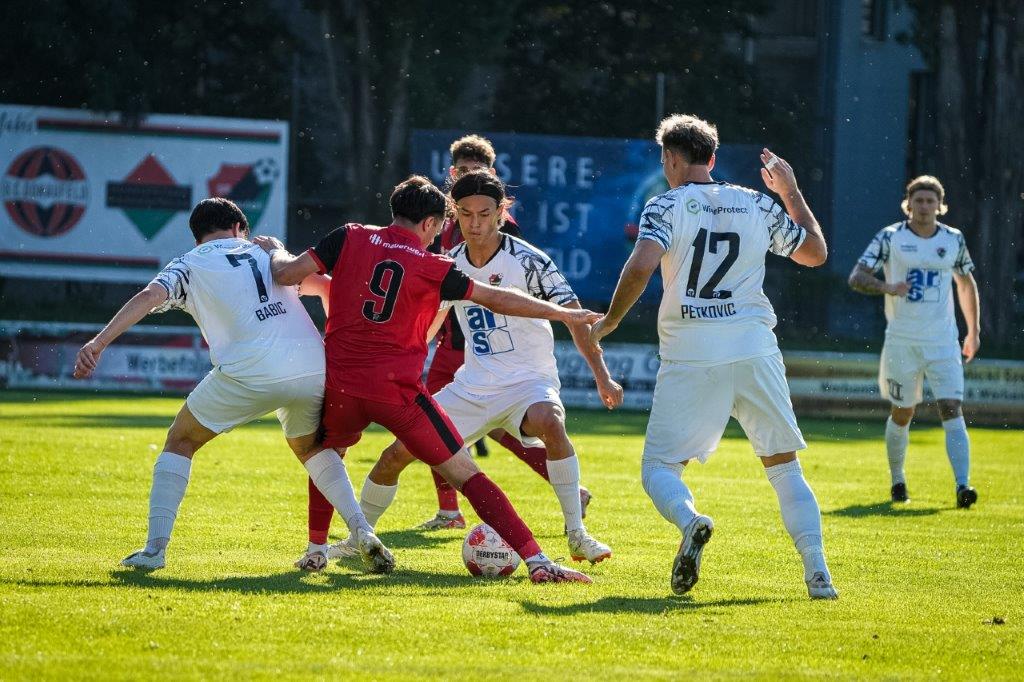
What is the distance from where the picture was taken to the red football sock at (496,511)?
23.0 feet

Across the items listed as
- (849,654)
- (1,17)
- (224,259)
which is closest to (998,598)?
(849,654)

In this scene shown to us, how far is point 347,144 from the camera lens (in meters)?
27.4

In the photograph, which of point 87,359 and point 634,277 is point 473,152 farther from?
point 87,359

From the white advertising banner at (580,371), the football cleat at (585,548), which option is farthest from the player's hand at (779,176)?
the white advertising banner at (580,371)

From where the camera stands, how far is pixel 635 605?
6562 millimetres

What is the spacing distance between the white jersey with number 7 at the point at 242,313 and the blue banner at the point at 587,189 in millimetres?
14814

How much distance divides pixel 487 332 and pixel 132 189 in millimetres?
17260

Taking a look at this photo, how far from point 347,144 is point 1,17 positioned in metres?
6.35

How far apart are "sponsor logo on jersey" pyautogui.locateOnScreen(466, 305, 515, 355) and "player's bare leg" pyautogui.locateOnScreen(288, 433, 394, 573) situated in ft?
3.90

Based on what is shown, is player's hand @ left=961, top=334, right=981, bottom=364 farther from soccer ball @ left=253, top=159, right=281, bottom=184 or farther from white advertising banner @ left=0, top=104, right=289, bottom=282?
soccer ball @ left=253, top=159, right=281, bottom=184

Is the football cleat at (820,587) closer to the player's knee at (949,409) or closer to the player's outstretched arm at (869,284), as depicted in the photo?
the player's outstretched arm at (869,284)

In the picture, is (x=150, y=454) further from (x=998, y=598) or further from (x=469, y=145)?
(x=998, y=598)

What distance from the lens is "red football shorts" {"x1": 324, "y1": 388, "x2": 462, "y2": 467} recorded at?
22.9 feet

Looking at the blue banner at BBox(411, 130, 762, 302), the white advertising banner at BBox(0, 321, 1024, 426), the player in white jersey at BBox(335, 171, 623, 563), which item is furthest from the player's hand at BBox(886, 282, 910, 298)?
the blue banner at BBox(411, 130, 762, 302)
